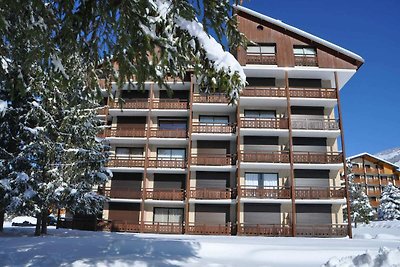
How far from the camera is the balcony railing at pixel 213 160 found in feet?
95.7

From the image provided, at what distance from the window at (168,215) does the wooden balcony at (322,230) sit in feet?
31.1

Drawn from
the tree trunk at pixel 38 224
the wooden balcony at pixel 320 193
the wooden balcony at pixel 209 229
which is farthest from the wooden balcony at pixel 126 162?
the wooden balcony at pixel 320 193

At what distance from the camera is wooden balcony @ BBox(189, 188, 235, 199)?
1119 inches

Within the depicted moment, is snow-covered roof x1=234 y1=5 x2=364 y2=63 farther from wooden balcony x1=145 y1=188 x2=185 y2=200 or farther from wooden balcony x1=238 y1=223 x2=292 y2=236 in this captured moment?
wooden balcony x1=145 y1=188 x2=185 y2=200

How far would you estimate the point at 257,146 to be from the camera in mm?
29734

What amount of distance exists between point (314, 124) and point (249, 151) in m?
5.69

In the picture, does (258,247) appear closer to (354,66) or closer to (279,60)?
(279,60)

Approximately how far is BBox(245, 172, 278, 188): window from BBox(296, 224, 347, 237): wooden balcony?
3997mm

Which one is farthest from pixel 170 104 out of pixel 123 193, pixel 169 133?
pixel 123 193

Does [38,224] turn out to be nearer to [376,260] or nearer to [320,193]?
[376,260]

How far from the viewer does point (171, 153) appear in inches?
1226

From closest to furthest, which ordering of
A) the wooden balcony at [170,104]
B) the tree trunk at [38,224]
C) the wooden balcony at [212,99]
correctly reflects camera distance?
the tree trunk at [38,224], the wooden balcony at [212,99], the wooden balcony at [170,104]

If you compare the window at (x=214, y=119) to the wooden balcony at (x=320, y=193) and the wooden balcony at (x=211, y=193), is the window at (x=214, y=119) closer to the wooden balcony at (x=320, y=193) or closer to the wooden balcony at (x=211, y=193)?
the wooden balcony at (x=211, y=193)

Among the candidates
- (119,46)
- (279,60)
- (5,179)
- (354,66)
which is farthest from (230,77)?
(354,66)
